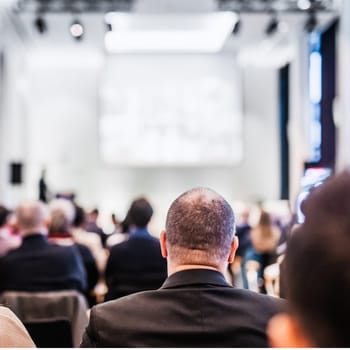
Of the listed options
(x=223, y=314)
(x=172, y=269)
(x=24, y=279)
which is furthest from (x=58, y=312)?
(x=223, y=314)

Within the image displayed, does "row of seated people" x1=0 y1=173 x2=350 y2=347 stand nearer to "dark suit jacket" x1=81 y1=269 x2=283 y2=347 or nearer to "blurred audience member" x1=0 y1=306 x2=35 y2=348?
"dark suit jacket" x1=81 y1=269 x2=283 y2=347

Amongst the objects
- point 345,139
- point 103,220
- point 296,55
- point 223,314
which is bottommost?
point 103,220

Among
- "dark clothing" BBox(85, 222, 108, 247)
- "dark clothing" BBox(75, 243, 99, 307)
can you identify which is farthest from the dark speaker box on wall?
"dark clothing" BBox(75, 243, 99, 307)

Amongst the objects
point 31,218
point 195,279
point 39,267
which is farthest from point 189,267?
point 31,218

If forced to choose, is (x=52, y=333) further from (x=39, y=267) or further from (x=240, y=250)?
(x=240, y=250)

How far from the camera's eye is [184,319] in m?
1.59

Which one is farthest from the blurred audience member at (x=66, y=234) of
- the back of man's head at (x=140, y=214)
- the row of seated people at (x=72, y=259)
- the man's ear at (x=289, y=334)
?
the man's ear at (x=289, y=334)

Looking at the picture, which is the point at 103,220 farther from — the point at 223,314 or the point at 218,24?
the point at 223,314

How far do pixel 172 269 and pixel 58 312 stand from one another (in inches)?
64.2

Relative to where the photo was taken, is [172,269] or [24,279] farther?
[24,279]

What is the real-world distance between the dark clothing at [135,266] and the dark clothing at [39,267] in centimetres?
43

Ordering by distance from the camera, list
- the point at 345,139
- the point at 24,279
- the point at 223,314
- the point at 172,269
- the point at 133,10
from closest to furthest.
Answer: the point at 223,314
the point at 172,269
the point at 24,279
the point at 345,139
the point at 133,10

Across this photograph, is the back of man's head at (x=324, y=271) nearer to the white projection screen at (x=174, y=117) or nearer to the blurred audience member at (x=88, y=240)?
the blurred audience member at (x=88, y=240)

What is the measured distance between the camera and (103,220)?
13242mm
